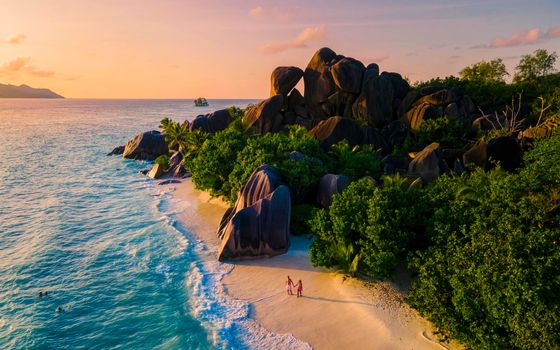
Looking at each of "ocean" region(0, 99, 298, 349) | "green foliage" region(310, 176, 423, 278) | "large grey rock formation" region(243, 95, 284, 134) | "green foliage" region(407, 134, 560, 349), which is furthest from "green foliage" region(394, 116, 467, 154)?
"ocean" region(0, 99, 298, 349)

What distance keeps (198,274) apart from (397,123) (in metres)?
35.2

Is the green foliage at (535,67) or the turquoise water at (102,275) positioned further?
the green foliage at (535,67)

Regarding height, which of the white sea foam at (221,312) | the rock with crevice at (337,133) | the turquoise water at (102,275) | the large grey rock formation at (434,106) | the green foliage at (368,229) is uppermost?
the large grey rock formation at (434,106)

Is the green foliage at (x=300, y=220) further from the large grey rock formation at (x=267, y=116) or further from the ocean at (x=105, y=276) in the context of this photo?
the large grey rock formation at (x=267, y=116)

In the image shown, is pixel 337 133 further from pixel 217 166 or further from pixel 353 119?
pixel 217 166

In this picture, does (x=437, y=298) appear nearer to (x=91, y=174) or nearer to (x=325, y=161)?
(x=325, y=161)

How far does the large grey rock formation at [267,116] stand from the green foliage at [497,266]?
36683mm

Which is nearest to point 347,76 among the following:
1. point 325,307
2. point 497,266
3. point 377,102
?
point 377,102

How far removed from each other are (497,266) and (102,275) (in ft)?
72.0

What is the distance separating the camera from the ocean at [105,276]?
686 inches

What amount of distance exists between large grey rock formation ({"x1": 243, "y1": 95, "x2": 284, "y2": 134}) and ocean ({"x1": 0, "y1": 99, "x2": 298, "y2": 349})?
53.6ft

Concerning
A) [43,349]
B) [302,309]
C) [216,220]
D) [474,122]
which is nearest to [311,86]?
[474,122]

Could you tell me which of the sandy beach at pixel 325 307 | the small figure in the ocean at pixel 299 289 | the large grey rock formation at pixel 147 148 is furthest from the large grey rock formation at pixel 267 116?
the small figure in the ocean at pixel 299 289

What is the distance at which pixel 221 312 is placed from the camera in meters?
18.7
